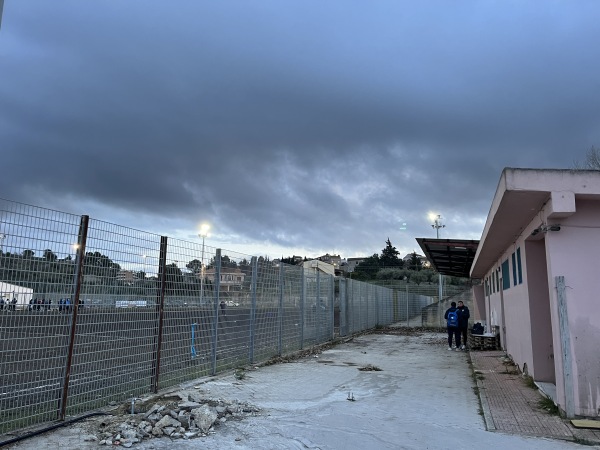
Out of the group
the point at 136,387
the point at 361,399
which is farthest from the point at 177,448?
the point at 361,399

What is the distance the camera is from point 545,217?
654 centimetres

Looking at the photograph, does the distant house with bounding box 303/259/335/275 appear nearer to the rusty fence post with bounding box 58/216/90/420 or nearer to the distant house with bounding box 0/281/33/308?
the rusty fence post with bounding box 58/216/90/420

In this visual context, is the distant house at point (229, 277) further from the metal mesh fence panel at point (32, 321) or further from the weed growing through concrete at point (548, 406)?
the weed growing through concrete at point (548, 406)

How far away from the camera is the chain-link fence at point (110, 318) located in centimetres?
482

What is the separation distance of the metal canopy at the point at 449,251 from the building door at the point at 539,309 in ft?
21.2

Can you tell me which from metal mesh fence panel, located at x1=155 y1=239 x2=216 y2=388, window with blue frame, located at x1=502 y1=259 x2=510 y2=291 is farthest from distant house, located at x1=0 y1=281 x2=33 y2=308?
window with blue frame, located at x1=502 y1=259 x2=510 y2=291

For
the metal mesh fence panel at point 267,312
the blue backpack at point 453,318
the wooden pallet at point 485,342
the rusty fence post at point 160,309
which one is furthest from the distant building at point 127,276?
the wooden pallet at point 485,342

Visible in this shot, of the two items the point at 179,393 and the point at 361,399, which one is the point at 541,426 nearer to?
the point at 361,399

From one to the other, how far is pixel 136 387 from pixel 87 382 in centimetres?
102

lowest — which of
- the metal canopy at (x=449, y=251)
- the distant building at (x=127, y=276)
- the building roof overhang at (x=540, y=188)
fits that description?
the distant building at (x=127, y=276)

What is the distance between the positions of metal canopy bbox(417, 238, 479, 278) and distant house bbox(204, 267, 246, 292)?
7.54 meters

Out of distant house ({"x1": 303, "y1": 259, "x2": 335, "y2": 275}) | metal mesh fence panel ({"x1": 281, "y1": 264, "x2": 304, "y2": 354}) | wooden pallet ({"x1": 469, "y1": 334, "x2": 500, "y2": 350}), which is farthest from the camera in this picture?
distant house ({"x1": 303, "y1": 259, "x2": 335, "y2": 275})

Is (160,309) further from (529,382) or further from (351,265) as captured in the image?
(351,265)

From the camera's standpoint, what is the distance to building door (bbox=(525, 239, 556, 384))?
8.36m
